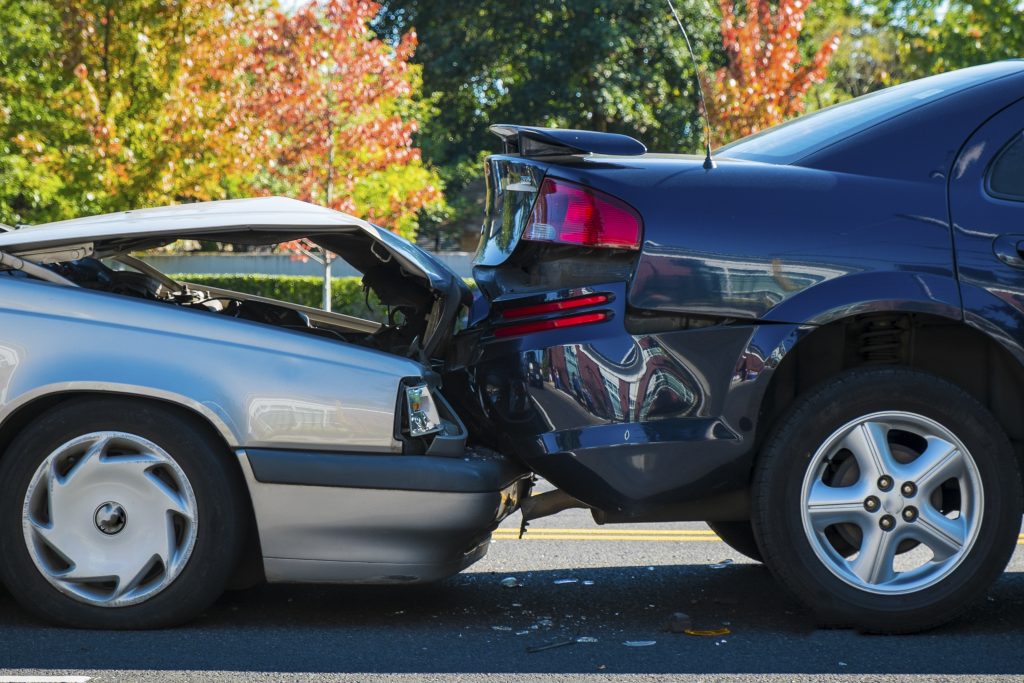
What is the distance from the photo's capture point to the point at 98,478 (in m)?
3.82

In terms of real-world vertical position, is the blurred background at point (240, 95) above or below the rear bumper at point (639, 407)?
above

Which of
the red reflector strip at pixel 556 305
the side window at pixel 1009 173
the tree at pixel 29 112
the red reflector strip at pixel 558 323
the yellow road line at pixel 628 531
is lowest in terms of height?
the yellow road line at pixel 628 531

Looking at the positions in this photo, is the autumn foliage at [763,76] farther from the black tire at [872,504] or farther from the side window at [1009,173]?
the black tire at [872,504]

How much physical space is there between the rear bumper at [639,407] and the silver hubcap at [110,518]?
1.13 metres

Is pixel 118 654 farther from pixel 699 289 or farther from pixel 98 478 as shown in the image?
pixel 699 289

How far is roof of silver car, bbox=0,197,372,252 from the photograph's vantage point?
3.96 meters

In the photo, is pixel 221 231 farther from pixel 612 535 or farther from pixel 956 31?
pixel 956 31

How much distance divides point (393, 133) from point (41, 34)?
16.8 feet

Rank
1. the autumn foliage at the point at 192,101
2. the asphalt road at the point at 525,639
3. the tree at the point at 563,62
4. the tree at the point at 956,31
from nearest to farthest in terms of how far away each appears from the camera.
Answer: the asphalt road at the point at 525,639
the autumn foliage at the point at 192,101
the tree at the point at 956,31
the tree at the point at 563,62

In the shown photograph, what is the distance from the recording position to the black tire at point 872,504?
12.5ft

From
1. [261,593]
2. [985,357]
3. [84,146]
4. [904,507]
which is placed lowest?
[261,593]

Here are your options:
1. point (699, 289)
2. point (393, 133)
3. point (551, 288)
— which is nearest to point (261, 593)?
point (551, 288)

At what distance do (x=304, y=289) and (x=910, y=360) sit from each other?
17595mm

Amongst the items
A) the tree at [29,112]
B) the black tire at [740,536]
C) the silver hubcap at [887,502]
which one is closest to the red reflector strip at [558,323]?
the silver hubcap at [887,502]
